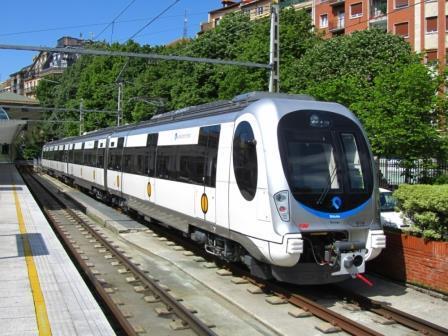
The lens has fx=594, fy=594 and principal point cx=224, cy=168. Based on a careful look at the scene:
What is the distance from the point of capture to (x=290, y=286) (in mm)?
10156

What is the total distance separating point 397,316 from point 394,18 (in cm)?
4821

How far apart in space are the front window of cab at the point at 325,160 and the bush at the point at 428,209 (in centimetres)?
92

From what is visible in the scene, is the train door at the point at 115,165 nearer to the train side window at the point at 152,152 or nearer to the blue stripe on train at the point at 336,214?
the train side window at the point at 152,152

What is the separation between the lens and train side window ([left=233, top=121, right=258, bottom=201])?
30.9ft

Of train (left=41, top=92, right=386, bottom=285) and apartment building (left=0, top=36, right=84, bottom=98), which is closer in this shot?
train (left=41, top=92, right=386, bottom=285)

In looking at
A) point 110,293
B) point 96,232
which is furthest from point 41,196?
point 110,293

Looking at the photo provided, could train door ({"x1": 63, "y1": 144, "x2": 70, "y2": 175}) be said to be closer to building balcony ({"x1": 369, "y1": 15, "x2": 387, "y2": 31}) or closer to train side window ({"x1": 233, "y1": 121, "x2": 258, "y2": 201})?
train side window ({"x1": 233, "y1": 121, "x2": 258, "y2": 201})

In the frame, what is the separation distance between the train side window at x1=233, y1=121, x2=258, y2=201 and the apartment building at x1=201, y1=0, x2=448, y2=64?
34.9 metres

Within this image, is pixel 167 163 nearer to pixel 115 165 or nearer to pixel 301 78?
pixel 115 165

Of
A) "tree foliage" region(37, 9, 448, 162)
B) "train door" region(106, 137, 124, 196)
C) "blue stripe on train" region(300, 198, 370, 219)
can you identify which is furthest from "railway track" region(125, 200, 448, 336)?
"train door" region(106, 137, 124, 196)

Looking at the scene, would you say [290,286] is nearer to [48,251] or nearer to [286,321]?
[286,321]

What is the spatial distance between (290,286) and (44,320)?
A: 447cm

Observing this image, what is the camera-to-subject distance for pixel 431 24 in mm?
49219

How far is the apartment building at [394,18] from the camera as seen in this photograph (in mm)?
48375
